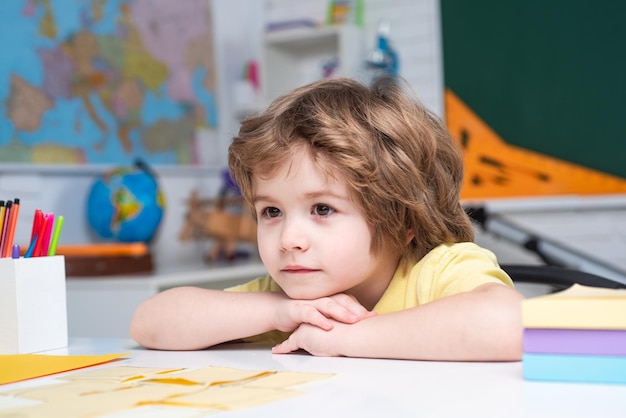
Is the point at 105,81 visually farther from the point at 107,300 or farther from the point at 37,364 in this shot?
the point at 37,364

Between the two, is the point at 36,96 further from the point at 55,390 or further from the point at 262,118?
the point at 55,390

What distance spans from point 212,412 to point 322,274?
1.22ft

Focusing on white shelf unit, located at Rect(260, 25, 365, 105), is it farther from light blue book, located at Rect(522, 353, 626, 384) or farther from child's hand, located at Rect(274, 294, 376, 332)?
light blue book, located at Rect(522, 353, 626, 384)

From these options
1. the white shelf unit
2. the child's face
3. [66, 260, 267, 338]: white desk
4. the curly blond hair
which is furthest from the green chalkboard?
the child's face

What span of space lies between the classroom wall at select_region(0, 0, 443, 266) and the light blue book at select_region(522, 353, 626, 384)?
212 centimetres

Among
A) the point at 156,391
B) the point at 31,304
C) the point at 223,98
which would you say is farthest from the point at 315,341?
the point at 223,98

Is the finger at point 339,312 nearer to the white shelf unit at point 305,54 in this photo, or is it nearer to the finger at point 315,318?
the finger at point 315,318

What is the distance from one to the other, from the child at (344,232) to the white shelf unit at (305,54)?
2134mm

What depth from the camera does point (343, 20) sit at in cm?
344

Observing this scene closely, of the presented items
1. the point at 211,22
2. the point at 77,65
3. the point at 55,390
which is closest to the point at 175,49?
the point at 211,22

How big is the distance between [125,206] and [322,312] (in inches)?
66.9

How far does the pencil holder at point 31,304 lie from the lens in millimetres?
1061

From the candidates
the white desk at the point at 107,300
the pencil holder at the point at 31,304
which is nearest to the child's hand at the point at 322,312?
the pencil holder at the point at 31,304

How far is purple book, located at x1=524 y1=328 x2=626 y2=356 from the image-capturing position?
28.2 inches
